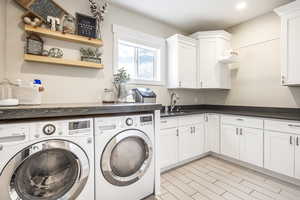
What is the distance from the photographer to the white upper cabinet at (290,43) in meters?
1.97

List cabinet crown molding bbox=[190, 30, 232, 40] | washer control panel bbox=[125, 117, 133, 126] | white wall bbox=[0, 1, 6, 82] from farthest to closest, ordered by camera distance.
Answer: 1. cabinet crown molding bbox=[190, 30, 232, 40]
2. white wall bbox=[0, 1, 6, 82]
3. washer control panel bbox=[125, 117, 133, 126]

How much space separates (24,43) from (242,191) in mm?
3106

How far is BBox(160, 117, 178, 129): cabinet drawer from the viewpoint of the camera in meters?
2.15

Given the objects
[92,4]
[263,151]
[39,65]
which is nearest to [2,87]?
[39,65]

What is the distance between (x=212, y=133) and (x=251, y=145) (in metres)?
0.65

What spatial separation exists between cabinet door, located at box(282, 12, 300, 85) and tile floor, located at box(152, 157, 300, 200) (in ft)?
4.71

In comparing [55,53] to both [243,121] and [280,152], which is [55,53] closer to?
[243,121]

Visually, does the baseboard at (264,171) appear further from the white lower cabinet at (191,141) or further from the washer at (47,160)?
the washer at (47,160)

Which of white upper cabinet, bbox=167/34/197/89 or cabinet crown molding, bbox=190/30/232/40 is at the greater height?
cabinet crown molding, bbox=190/30/232/40

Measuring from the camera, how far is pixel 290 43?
80.0 inches

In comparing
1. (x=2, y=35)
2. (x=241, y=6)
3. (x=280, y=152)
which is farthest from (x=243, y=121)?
(x=2, y=35)

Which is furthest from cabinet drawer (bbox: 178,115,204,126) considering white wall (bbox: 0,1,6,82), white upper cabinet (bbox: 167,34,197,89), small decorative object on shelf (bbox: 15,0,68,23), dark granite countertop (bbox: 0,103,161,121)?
white wall (bbox: 0,1,6,82)

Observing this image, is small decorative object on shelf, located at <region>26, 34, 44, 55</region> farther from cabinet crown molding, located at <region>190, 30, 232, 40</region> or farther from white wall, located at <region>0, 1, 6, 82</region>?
cabinet crown molding, located at <region>190, 30, 232, 40</region>

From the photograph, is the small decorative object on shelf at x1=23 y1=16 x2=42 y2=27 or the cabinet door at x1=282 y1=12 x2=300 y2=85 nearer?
the small decorative object on shelf at x1=23 y1=16 x2=42 y2=27
